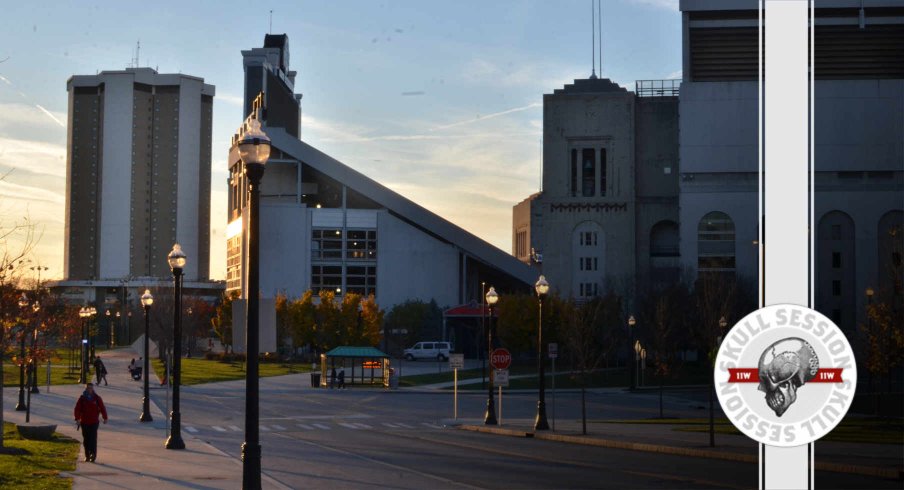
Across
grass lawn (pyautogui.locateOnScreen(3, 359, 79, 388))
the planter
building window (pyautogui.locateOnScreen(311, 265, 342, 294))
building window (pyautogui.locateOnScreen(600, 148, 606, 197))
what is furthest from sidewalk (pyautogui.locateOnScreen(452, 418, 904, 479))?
building window (pyautogui.locateOnScreen(600, 148, 606, 197))

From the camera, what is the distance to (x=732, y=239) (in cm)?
9575

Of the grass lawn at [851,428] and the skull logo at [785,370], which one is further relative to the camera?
the grass lawn at [851,428]

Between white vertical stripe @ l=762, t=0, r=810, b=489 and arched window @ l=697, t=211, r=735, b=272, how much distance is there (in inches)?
3617

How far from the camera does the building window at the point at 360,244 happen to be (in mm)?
111438

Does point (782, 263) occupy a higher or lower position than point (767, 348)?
higher

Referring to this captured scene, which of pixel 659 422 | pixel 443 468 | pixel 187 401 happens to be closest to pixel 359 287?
pixel 187 401

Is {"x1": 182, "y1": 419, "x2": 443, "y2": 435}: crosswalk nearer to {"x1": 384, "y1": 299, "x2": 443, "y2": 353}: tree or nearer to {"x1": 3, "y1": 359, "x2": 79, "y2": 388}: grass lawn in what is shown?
{"x1": 3, "y1": 359, "x2": 79, "y2": 388}: grass lawn

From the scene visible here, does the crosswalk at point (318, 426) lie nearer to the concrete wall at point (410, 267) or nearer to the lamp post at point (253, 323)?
the lamp post at point (253, 323)

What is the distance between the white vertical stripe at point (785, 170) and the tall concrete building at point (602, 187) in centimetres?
10397

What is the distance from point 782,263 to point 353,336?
265 ft

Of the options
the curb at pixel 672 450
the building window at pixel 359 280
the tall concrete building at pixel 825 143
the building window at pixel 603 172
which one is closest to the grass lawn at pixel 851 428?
the curb at pixel 672 450

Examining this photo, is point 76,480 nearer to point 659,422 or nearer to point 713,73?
point 659,422

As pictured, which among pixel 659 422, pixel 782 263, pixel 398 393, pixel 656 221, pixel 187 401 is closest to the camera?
pixel 782 263

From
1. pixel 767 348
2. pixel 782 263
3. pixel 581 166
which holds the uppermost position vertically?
pixel 581 166
